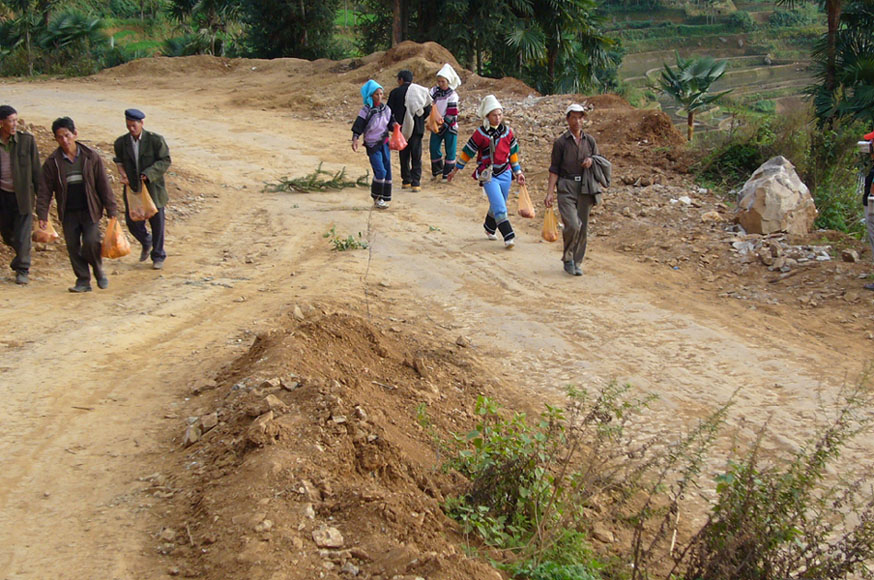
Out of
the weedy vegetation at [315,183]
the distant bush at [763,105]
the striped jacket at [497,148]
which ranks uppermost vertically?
the distant bush at [763,105]

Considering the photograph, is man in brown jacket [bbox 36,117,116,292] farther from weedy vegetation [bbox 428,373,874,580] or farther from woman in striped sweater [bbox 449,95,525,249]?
weedy vegetation [bbox 428,373,874,580]

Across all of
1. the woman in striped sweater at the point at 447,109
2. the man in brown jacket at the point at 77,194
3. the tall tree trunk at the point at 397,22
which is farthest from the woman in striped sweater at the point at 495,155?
the tall tree trunk at the point at 397,22

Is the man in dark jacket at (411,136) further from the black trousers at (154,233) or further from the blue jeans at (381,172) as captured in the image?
the black trousers at (154,233)

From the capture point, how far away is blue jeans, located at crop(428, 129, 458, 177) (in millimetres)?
13297

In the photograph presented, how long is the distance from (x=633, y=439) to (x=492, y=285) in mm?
3327

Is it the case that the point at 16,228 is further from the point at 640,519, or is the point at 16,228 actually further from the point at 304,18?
the point at 304,18

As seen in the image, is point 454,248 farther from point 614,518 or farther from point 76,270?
point 614,518

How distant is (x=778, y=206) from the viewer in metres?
10.1

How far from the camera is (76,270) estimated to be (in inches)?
321

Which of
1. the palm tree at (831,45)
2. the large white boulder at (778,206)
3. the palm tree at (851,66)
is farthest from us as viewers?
the palm tree at (831,45)

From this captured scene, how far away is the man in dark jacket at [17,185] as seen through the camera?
26.1 feet

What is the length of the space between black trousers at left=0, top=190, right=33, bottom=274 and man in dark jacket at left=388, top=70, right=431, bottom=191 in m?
5.79

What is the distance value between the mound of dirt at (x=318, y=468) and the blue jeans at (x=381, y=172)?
5.79 m

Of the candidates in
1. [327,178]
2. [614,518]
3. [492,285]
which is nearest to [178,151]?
[327,178]
